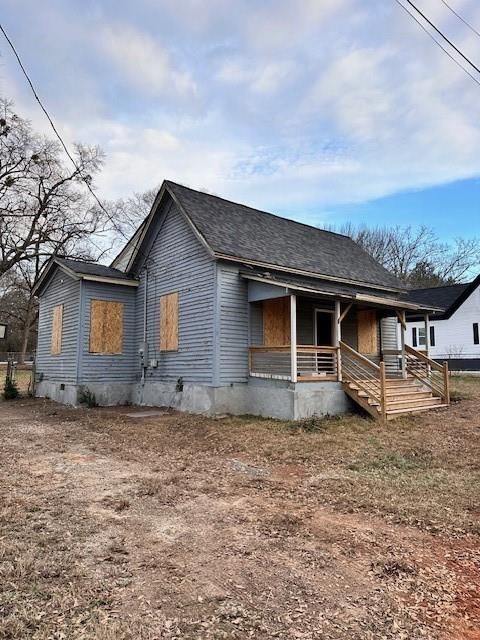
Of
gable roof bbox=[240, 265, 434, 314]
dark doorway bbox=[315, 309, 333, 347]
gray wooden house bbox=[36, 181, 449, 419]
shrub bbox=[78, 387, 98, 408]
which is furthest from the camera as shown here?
dark doorway bbox=[315, 309, 333, 347]

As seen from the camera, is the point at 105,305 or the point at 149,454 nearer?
the point at 149,454

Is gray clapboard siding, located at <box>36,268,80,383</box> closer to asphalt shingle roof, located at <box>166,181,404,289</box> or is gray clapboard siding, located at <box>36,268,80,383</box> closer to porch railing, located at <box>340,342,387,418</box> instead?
asphalt shingle roof, located at <box>166,181,404,289</box>

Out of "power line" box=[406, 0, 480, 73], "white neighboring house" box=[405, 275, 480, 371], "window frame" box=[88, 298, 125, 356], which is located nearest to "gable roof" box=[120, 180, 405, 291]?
"window frame" box=[88, 298, 125, 356]

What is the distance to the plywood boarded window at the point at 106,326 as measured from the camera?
13.8 meters

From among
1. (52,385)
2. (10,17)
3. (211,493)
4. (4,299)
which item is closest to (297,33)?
(10,17)

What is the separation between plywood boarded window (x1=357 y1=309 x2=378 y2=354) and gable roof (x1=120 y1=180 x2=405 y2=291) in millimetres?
1112

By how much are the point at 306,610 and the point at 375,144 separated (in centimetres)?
1511

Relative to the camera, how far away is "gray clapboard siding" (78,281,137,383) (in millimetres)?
13625

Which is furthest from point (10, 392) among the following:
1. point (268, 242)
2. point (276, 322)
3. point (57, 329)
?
point (268, 242)

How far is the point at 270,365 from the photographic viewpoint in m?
12.4

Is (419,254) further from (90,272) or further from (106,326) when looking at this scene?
(90,272)

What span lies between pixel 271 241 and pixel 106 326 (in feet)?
19.5

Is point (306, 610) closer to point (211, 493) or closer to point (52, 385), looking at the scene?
point (211, 493)

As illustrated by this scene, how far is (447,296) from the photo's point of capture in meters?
26.8
